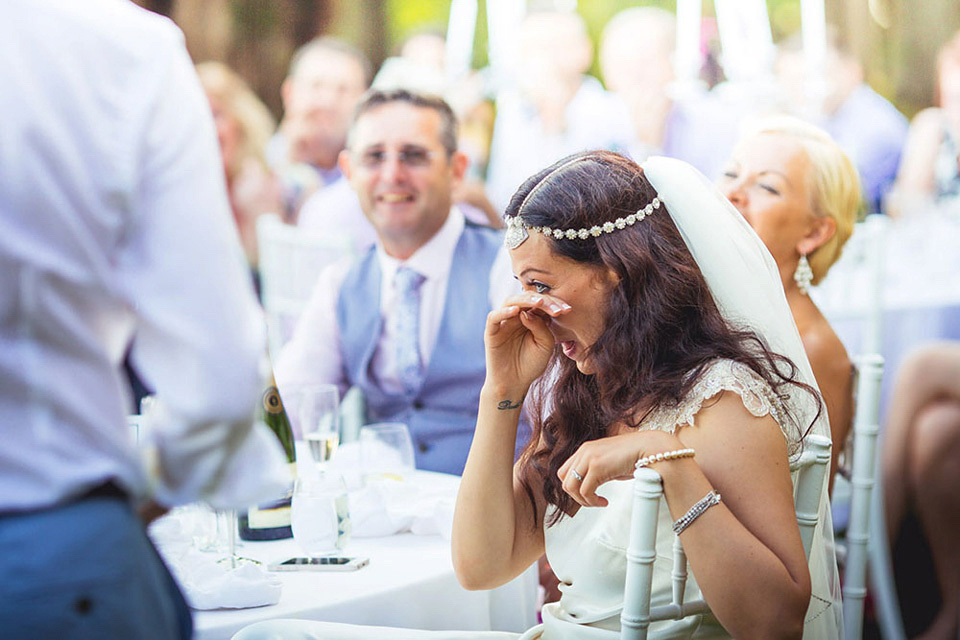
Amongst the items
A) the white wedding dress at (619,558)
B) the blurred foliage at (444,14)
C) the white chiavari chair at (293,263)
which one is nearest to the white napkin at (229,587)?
the white wedding dress at (619,558)

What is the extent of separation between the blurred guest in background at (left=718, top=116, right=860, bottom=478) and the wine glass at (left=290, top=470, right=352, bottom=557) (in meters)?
1.32

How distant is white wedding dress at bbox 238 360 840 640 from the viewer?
1.59 meters

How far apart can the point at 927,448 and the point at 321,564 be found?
3.23m

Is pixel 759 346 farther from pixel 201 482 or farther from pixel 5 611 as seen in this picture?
pixel 5 611

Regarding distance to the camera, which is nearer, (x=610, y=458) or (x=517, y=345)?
(x=610, y=458)

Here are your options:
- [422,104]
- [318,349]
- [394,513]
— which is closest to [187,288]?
[394,513]

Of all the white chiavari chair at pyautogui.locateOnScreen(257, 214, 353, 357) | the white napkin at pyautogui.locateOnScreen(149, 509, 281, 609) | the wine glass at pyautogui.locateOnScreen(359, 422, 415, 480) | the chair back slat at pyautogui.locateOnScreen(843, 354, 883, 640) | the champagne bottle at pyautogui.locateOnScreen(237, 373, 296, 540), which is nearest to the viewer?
the white napkin at pyautogui.locateOnScreen(149, 509, 281, 609)

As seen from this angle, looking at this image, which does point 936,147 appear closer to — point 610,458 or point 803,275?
point 803,275

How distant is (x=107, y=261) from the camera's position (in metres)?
1.02

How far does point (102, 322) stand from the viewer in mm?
1032

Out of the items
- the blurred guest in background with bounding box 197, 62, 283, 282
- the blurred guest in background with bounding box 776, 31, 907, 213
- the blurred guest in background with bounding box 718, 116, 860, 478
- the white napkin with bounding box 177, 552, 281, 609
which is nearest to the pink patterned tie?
the blurred guest in background with bounding box 718, 116, 860, 478

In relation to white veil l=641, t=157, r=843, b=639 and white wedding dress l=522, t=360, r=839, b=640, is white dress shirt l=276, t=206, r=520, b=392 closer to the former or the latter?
white veil l=641, t=157, r=843, b=639

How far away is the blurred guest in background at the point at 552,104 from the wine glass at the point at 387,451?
391 cm

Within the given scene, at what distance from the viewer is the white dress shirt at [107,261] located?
0.96 meters
